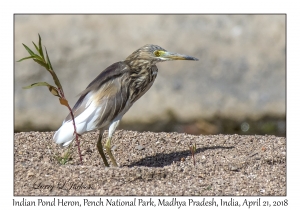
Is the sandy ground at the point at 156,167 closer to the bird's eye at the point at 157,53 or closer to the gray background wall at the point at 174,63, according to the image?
the bird's eye at the point at 157,53

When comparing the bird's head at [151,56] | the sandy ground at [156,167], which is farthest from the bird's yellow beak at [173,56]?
the sandy ground at [156,167]

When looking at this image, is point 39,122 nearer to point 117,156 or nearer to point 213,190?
point 117,156

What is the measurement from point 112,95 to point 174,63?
4303mm

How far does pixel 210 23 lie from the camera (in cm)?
1112

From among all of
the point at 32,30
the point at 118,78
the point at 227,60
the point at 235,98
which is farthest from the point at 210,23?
the point at 118,78

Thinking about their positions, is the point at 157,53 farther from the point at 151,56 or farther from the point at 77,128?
the point at 77,128

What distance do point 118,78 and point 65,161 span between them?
44.6 inches

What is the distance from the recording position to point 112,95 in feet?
21.6

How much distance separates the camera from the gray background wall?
10.5m

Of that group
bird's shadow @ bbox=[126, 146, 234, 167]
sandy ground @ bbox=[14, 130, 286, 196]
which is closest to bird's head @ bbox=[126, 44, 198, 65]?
sandy ground @ bbox=[14, 130, 286, 196]

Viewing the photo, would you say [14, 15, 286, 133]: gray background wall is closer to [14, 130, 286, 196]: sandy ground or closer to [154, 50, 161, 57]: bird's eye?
[14, 130, 286, 196]: sandy ground

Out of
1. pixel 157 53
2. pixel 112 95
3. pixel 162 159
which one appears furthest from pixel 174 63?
pixel 112 95

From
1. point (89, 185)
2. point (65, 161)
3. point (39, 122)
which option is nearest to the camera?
point (89, 185)

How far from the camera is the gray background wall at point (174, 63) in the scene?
10516 mm
